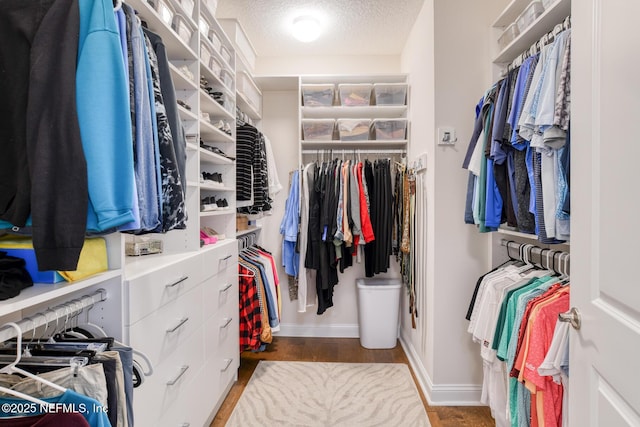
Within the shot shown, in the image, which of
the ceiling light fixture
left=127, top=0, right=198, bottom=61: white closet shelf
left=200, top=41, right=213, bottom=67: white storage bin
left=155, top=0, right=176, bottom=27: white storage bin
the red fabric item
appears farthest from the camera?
the red fabric item

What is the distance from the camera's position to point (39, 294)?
2.45 ft

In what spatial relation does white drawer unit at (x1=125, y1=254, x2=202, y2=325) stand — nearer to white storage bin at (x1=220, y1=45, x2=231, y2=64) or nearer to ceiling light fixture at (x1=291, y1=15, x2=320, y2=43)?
white storage bin at (x1=220, y1=45, x2=231, y2=64)

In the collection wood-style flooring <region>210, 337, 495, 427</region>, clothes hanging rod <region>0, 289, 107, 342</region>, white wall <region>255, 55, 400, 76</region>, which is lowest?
→ wood-style flooring <region>210, 337, 495, 427</region>

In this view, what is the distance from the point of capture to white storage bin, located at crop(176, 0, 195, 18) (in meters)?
1.57

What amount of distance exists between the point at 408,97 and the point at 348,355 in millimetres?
2179

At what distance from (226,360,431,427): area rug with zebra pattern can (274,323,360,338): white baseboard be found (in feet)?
1.88

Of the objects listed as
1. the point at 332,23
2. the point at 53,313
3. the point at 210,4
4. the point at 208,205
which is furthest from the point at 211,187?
the point at 332,23

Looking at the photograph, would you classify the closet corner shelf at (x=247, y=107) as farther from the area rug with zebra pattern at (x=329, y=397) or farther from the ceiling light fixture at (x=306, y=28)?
the area rug with zebra pattern at (x=329, y=397)

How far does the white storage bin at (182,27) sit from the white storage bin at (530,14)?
1.61 meters

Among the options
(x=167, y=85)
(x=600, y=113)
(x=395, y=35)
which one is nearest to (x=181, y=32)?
(x=167, y=85)

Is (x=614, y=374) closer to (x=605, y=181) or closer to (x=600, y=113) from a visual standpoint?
(x=605, y=181)

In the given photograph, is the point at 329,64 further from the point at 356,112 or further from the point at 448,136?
the point at 448,136

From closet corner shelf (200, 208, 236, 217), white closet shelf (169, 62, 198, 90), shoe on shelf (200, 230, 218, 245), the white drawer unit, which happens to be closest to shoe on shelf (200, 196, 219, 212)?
closet corner shelf (200, 208, 236, 217)

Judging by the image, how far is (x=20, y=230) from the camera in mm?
832
